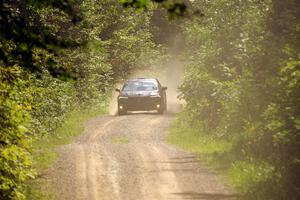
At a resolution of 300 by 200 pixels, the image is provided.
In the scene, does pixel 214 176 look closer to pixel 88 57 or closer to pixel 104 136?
pixel 104 136

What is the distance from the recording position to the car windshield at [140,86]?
3099 cm

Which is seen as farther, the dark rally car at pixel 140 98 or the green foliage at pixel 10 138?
the dark rally car at pixel 140 98

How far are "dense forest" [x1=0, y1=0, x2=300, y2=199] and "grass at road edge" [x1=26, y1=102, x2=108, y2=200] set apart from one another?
35cm

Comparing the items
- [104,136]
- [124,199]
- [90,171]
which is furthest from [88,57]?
[124,199]

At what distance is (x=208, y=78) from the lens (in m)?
23.1

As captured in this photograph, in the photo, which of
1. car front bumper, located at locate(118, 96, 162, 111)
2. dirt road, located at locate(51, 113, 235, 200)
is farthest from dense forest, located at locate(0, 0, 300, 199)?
car front bumper, located at locate(118, 96, 162, 111)

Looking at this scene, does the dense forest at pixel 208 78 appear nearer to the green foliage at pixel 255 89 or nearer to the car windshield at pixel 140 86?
the green foliage at pixel 255 89

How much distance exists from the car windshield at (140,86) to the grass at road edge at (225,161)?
17.9 feet

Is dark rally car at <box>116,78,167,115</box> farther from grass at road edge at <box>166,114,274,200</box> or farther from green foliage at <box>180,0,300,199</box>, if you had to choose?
green foliage at <box>180,0,300,199</box>

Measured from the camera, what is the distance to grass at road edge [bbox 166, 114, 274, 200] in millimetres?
13828

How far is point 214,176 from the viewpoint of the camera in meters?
15.5

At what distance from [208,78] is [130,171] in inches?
307

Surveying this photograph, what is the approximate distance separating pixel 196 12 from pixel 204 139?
18158 mm

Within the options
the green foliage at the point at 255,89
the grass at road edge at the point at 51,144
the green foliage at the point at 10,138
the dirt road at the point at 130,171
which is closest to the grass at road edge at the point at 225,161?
the green foliage at the point at 255,89
